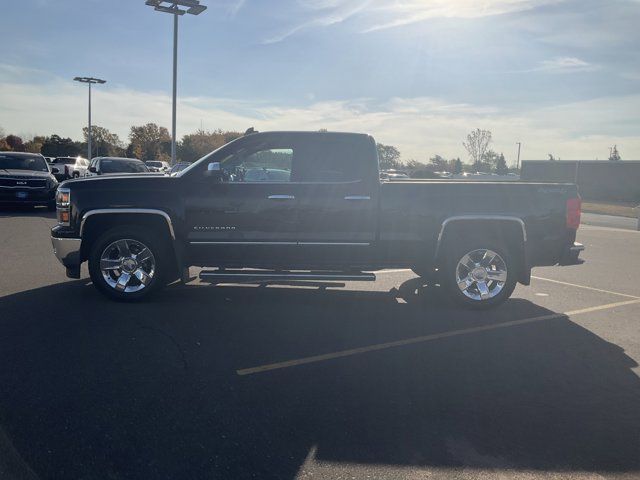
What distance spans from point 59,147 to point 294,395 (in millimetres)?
89352

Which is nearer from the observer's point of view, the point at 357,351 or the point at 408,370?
the point at 408,370

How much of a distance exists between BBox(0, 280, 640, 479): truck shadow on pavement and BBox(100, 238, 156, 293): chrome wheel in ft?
1.26

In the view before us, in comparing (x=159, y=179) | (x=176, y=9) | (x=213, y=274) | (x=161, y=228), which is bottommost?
(x=213, y=274)

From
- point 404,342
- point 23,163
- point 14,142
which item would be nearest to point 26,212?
point 23,163

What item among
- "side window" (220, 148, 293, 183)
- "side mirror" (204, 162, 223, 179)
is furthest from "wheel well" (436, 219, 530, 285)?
"side mirror" (204, 162, 223, 179)

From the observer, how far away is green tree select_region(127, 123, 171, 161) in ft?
288

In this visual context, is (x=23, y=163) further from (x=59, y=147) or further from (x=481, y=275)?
(x=59, y=147)

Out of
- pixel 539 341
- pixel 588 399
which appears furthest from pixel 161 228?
pixel 588 399

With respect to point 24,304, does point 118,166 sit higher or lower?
higher

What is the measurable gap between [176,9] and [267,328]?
960 inches

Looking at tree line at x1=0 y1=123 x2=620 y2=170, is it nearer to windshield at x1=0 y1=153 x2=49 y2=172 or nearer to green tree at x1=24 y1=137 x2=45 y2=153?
green tree at x1=24 y1=137 x2=45 y2=153

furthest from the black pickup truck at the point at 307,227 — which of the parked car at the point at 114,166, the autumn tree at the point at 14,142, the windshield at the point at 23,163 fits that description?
the autumn tree at the point at 14,142

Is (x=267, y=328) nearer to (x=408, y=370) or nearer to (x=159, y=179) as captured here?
(x=408, y=370)

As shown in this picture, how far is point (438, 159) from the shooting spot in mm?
106750
